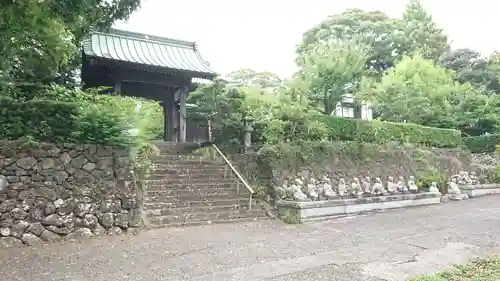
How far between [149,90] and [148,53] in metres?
1.84

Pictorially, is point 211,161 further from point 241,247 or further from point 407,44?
point 407,44

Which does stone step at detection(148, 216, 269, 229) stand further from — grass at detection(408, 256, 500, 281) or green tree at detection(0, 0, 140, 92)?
grass at detection(408, 256, 500, 281)

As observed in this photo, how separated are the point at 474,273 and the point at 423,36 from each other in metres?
28.5

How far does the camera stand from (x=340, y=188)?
9.77m

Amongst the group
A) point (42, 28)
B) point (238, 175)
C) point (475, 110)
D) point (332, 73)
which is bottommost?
point (238, 175)

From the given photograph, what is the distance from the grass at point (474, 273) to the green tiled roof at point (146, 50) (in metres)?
9.48

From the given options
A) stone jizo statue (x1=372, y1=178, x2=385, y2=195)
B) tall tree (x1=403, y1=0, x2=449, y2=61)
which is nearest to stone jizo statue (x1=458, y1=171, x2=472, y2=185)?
stone jizo statue (x1=372, y1=178, x2=385, y2=195)

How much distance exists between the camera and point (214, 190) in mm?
8836

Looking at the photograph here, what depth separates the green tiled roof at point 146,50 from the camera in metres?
11.3

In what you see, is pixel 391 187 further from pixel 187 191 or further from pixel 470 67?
pixel 470 67

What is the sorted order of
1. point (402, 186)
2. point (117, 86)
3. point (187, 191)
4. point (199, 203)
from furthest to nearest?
point (117, 86)
point (402, 186)
point (187, 191)
point (199, 203)

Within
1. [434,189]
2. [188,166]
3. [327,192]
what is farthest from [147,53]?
[434,189]

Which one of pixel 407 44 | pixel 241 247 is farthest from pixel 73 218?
pixel 407 44

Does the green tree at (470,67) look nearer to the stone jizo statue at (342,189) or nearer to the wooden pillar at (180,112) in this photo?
the stone jizo statue at (342,189)
